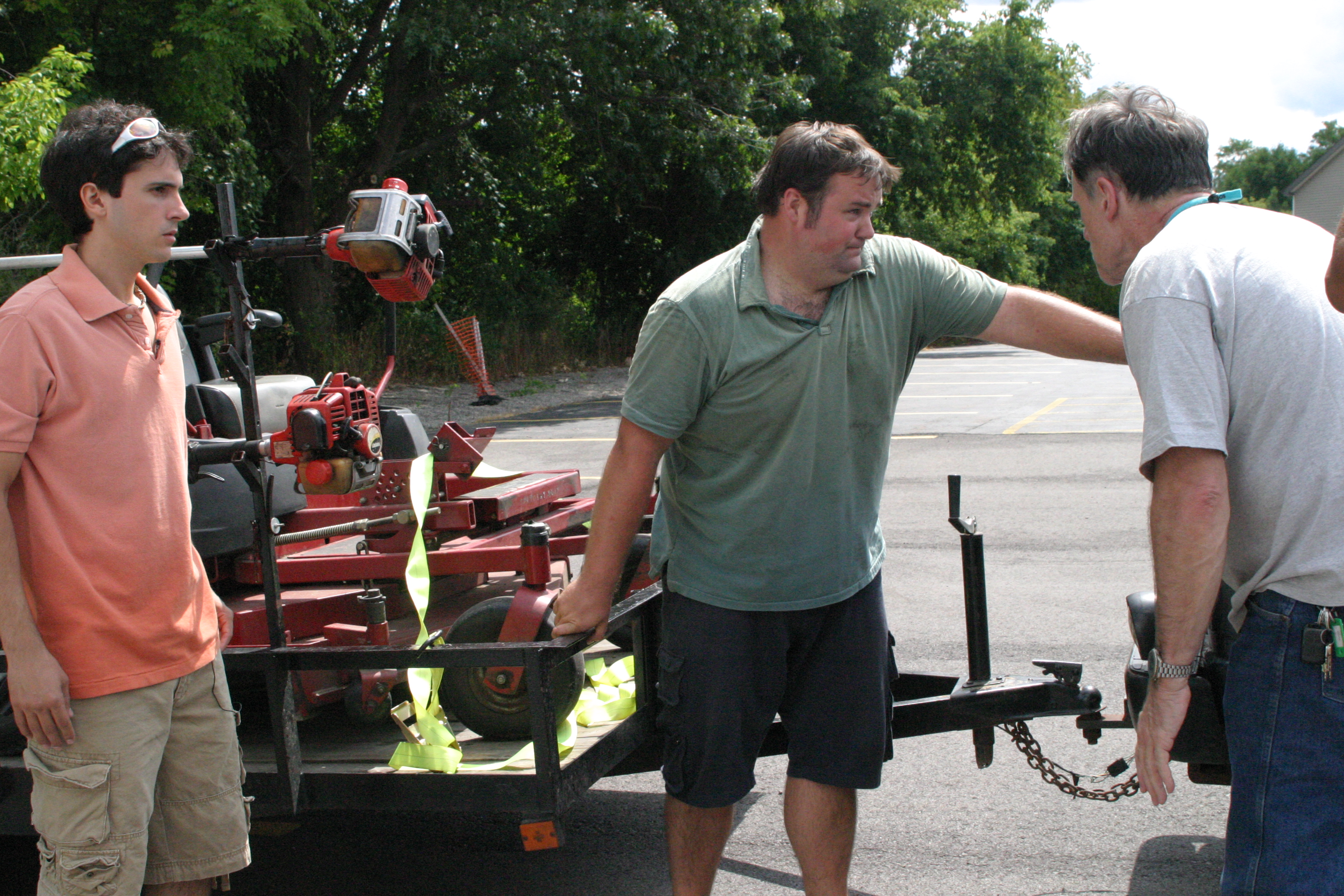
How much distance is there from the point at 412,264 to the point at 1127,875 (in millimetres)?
2540

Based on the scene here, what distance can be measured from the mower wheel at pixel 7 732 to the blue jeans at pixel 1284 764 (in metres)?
2.85

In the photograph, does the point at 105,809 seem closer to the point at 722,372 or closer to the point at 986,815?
the point at 722,372

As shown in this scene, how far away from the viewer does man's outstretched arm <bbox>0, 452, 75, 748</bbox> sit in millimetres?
2221

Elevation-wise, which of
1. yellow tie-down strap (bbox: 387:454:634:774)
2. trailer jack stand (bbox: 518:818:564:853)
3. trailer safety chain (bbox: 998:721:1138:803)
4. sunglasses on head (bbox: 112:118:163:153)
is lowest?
trailer safety chain (bbox: 998:721:1138:803)

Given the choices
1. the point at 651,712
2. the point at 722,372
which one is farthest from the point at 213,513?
the point at 722,372

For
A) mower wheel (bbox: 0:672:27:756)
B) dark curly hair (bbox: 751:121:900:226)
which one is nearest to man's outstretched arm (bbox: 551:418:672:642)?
dark curly hair (bbox: 751:121:900:226)

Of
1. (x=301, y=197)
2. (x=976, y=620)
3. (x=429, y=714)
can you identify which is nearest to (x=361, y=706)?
(x=429, y=714)

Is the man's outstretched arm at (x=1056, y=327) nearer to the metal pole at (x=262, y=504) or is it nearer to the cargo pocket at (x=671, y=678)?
the cargo pocket at (x=671, y=678)

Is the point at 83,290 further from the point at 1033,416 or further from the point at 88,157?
the point at 1033,416

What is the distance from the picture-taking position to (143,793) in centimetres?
235

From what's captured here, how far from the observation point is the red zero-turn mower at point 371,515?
110 inches

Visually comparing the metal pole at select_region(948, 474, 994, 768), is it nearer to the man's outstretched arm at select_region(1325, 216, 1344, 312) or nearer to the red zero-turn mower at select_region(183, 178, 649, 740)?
the red zero-turn mower at select_region(183, 178, 649, 740)

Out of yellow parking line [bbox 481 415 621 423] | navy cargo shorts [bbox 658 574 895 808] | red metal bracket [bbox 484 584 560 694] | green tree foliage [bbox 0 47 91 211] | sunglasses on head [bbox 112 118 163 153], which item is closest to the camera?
sunglasses on head [bbox 112 118 163 153]

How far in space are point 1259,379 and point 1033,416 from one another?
43.5 feet
